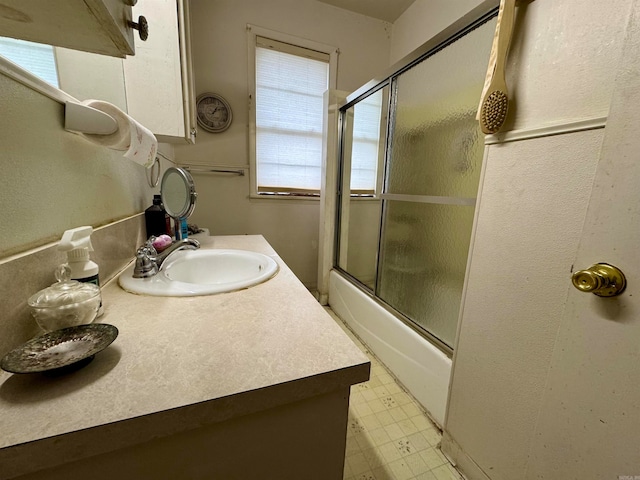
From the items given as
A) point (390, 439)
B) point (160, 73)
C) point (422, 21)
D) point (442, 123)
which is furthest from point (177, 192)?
point (422, 21)

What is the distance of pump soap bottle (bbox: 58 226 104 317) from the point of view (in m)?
0.50

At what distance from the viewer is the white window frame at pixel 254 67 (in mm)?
2039

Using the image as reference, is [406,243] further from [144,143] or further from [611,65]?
[144,143]

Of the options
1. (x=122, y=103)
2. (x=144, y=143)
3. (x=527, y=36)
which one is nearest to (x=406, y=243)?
(x=527, y=36)

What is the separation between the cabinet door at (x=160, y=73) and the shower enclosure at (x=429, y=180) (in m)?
1.06

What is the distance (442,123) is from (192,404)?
1368 millimetres

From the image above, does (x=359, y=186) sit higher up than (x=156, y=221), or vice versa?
(x=359, y=186)

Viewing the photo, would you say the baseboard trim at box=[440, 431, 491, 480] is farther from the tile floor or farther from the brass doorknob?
the brass doorknob

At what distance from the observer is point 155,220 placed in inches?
42.5

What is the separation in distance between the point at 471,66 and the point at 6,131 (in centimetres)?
138

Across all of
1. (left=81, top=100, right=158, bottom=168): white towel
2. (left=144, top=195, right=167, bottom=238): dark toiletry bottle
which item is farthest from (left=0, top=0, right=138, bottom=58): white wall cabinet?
(left=144, top=195, right=167, bottom=238): dark toiletry bottle

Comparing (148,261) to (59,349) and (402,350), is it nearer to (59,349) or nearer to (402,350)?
(59,349)

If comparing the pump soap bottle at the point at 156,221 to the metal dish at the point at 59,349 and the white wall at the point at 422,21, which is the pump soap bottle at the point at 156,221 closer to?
the metal dish at the point at 59,349

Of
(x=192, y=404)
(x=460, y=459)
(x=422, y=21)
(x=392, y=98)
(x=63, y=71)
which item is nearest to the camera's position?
(x=192, y=404)
